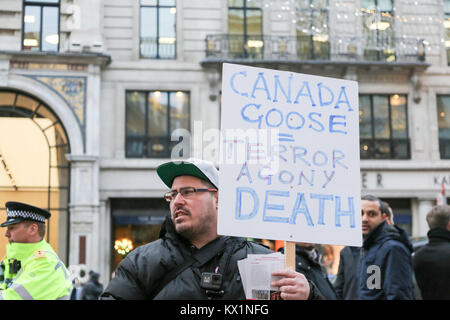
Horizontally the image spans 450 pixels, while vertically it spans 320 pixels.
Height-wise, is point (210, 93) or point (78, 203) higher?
point (210, 93)

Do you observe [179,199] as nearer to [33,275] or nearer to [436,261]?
[33,275]

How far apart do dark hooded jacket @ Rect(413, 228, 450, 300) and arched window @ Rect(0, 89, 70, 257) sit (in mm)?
11260

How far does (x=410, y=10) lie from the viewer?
17703 millimetres

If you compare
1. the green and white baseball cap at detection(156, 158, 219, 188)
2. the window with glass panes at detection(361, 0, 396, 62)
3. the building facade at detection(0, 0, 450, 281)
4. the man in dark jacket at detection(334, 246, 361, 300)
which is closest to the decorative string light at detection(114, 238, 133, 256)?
the building facade at detection(0, 0, 450, 281)

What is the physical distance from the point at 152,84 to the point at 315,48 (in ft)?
14.9

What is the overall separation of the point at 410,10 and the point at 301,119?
51.5 feet

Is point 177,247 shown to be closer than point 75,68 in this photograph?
Yes

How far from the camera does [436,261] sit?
5.30 m

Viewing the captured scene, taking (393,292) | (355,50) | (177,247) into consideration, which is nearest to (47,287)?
(177,247)

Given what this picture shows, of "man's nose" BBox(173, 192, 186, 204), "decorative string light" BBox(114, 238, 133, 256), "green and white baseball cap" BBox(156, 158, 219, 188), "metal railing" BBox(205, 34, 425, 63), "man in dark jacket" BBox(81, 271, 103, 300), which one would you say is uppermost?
"metal railing" BBox(205, 34, 425, 63)

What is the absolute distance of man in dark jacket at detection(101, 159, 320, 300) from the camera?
9.41 ft

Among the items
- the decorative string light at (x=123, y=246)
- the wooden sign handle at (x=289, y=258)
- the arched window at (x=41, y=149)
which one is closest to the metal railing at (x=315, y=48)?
the arched window at (x=41, y=149)

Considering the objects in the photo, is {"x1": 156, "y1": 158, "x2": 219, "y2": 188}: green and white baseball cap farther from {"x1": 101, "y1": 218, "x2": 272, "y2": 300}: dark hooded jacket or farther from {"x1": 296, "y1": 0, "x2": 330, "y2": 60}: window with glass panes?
{"x1": 296, "y1": 0, "x2": 330, "y2": 60}: window with glass panes
